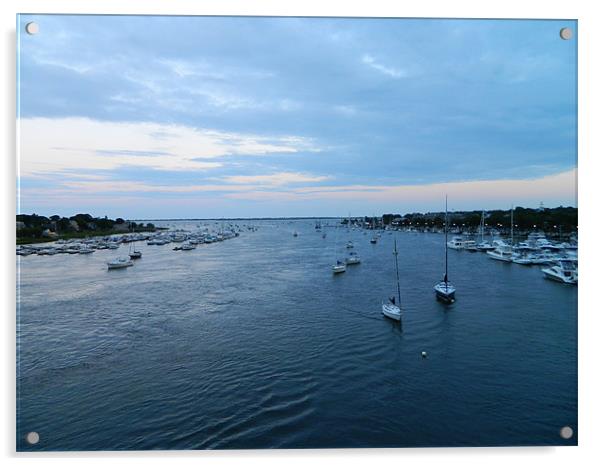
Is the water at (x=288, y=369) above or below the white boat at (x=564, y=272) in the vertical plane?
below

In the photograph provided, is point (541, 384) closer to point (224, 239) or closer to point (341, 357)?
point (341, 357)

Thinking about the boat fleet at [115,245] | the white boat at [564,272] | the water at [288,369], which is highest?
the boat fleet at [115,245]

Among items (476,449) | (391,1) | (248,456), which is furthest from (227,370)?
(391,1)

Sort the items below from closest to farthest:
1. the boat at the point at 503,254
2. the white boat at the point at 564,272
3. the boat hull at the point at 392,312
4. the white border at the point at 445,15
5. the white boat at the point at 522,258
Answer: the white border at the point at 445,15, the boat hull at the point at 392,312, the white boat at the point at 564,272, the white boat at the point at 522,258, the boat at the point at 503,254

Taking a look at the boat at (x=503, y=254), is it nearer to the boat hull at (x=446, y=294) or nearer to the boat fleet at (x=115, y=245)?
the boat hull at (x=446, y=294)

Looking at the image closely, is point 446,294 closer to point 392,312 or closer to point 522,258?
point 392,312

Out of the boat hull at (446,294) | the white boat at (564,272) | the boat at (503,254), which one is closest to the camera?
the boat hull at (446,294)

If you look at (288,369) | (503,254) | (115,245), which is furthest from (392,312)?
(115,245)

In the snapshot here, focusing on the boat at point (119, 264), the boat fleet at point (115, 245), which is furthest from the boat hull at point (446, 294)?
the boat at point (119, 264)
